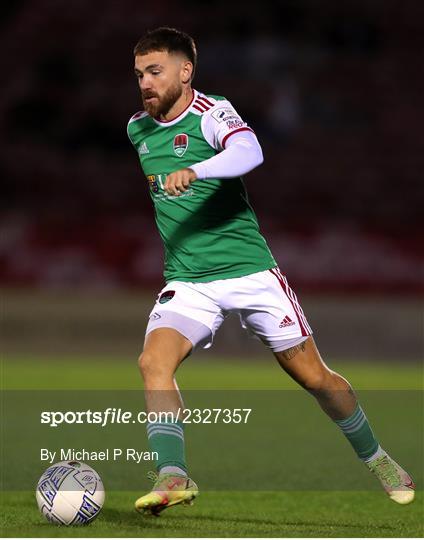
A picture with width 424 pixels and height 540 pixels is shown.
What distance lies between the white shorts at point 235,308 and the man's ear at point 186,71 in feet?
3.05

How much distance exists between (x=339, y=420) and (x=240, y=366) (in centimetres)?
937

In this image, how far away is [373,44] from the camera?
2417 centimetres

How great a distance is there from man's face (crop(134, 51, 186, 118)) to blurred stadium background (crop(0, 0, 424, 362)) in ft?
47.8

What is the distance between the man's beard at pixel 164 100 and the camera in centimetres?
567

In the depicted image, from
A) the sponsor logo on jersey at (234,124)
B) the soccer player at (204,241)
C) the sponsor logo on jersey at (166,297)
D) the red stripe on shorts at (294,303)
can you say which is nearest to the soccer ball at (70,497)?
the soccer player at (204,241)

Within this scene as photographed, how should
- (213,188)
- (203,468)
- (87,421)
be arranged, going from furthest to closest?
(87,421), (203,468), (213,188)

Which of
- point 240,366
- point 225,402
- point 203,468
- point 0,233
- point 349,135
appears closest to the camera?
point 203,468

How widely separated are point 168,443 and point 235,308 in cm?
75

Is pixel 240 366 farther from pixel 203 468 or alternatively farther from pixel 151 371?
pixel 151 371

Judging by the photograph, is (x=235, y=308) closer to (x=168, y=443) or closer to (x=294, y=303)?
(x=294, y=303)

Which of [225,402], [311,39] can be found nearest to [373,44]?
[311,39]

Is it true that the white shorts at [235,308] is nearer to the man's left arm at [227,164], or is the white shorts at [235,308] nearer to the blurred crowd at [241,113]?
the man's left arm at [227,164]

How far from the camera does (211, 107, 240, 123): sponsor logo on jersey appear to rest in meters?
5.61

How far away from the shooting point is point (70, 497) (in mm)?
5281
